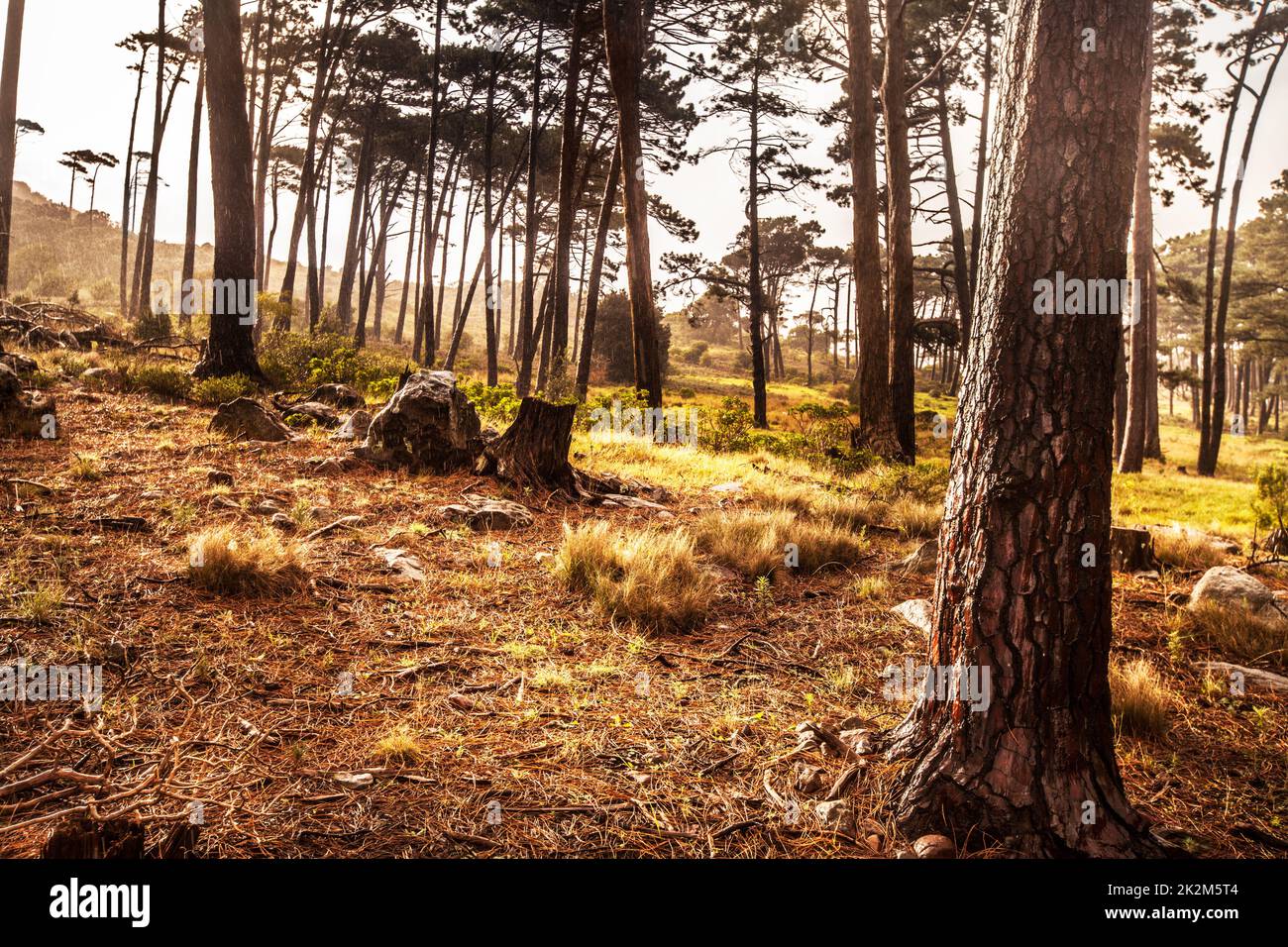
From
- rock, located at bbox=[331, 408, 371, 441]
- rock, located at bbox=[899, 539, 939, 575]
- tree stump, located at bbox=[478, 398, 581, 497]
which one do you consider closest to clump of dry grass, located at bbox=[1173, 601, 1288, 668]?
rock, located at bbox=[899, 539, 939, 575]

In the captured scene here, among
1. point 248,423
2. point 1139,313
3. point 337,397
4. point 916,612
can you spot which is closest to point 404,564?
point 916,612

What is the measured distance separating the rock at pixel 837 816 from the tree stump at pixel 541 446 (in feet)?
14.5

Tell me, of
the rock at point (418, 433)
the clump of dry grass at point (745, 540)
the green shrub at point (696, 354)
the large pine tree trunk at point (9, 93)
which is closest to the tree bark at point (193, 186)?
the large pine tree trunk at point (9, 93)

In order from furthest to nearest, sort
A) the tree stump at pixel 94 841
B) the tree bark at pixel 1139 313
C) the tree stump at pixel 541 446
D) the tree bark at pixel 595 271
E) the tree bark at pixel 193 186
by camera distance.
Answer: the tree bark at pixel 193 186 → the tree bark at pixel 1139 313 → the tree bark at pixel 595 271 → the tree stump at pixel 541 446 → the tree stump at pixel 94 841

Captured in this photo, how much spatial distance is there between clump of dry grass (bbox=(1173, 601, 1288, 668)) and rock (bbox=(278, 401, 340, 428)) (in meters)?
7.97

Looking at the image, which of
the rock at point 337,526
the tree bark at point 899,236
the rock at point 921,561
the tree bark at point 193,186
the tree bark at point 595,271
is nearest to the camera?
the rock at point 337,526

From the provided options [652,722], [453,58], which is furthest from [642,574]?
[453,58]

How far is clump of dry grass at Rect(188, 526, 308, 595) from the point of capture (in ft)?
11.1

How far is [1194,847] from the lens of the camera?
204 centimetres

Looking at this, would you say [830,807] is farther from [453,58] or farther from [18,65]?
[453,58]

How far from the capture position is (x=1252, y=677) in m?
3.30

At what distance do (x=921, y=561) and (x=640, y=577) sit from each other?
2375 millimetres

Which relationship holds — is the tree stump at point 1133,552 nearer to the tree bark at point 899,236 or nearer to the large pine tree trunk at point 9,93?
the tree bark at point 899,236

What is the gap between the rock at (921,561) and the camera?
4859mm
